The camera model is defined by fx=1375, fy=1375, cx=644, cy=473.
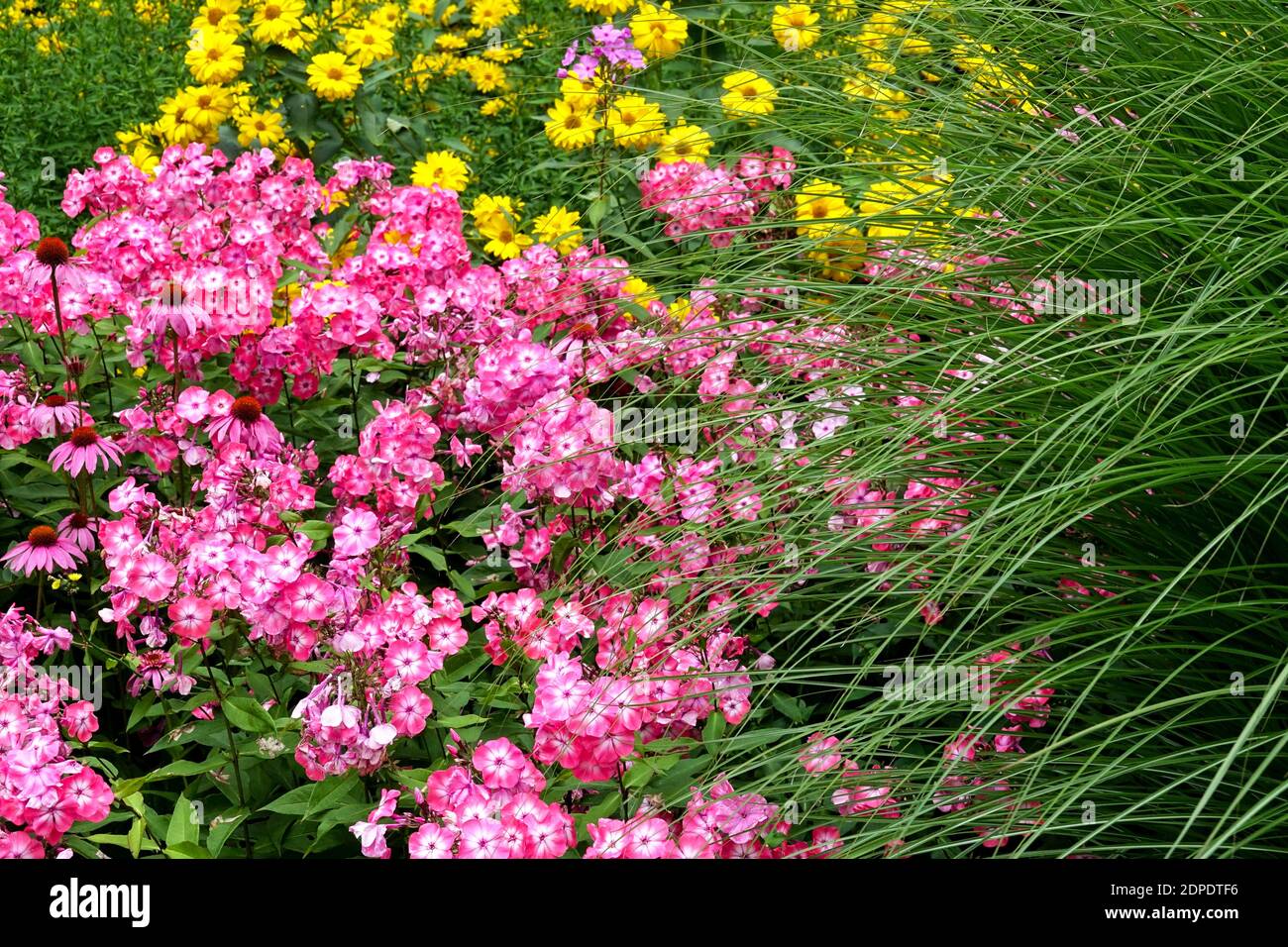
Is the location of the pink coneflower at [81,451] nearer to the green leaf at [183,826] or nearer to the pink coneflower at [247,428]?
the pink coneflower at [247,428]

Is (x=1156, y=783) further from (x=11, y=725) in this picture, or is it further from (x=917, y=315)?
(x=11, y=725)

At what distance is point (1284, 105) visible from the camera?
2.38 metres

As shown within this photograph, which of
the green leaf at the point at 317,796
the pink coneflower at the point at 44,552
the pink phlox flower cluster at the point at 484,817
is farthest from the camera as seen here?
the pink coneflower at the point at 44,552

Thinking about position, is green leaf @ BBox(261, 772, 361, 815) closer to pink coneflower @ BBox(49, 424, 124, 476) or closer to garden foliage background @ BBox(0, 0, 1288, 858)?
garden foliage background @ BBox(0, 0, 1288, 858)

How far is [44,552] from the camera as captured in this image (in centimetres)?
264

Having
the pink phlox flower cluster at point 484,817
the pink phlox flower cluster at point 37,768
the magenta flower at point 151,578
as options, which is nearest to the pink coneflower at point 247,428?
the magenta flower at point 151,578

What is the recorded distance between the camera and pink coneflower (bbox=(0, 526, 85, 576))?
8.62ft

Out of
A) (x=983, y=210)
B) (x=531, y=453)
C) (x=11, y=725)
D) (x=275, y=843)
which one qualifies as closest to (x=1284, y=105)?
(x=983, y=210)

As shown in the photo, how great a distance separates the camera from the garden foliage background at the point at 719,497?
2.06m

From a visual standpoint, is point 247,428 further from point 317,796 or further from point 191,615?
point 317,796

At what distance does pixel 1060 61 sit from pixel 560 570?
1488 millimetres

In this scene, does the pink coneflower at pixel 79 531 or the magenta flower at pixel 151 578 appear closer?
the magenta flower at pixel 151 578

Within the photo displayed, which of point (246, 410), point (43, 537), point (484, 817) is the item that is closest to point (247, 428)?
point (246, 410)
